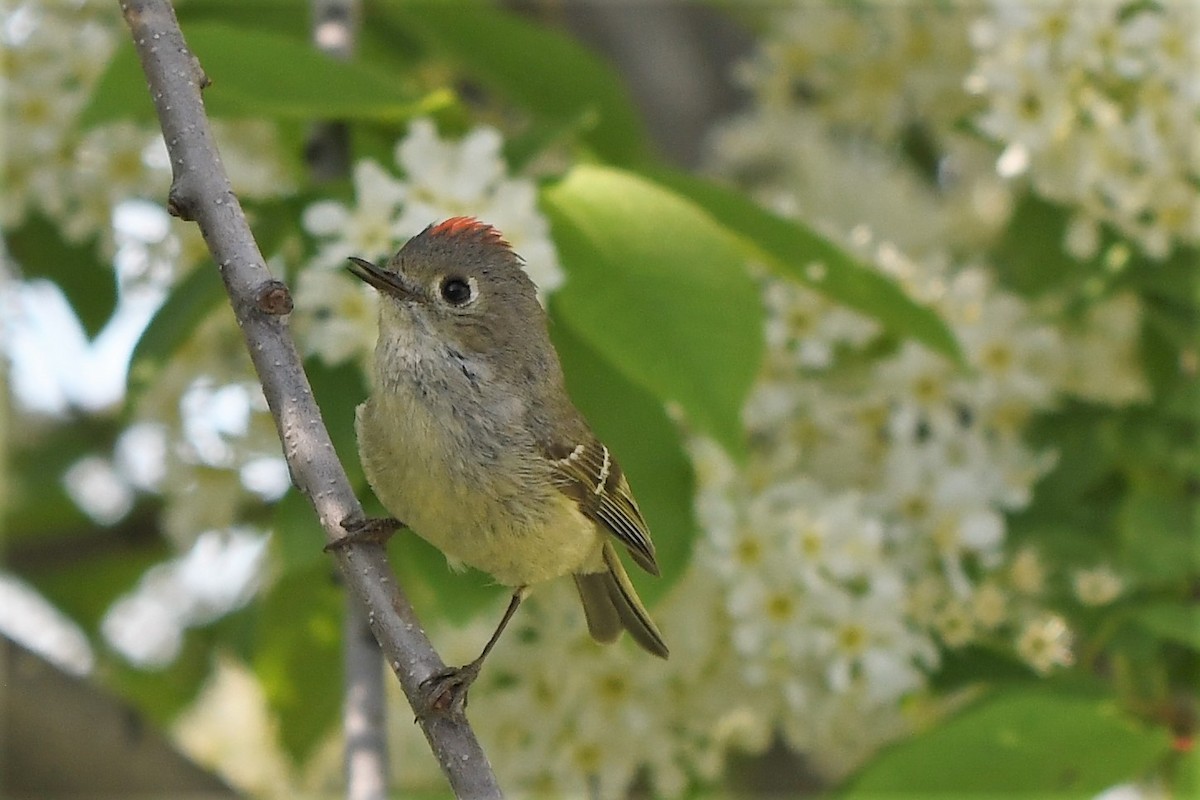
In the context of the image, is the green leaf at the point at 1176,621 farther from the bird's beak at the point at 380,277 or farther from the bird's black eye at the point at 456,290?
the bird's beak at the point at 380,277

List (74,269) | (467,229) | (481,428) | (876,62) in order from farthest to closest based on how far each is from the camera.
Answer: (876,62), (74,269), (467,229), (481,428)

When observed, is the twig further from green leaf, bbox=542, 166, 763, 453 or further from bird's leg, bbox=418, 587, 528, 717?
green leaf, bbox=542, 166, 763, 453

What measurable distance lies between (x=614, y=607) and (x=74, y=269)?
6.29 ft

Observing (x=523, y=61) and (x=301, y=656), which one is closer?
(x=301, y=656)

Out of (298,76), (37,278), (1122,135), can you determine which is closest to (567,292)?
(298,76)

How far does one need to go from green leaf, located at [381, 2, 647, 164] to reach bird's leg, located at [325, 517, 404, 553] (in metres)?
2.03

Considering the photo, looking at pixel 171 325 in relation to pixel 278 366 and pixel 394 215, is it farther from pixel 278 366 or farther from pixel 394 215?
pixel 278 366

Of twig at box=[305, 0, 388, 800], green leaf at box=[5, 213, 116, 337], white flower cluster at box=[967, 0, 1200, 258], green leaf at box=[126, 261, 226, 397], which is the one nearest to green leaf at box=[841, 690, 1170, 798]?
twig at box=[305, 0, 388, 800]

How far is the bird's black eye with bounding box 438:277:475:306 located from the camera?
2.88 m

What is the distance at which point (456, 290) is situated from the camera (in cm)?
289

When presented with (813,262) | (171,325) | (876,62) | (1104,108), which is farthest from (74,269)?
(1104,108)

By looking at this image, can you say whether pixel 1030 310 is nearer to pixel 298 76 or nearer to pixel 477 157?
pixel 477 157

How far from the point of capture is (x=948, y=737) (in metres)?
3.13

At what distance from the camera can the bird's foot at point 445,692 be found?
210 cm
